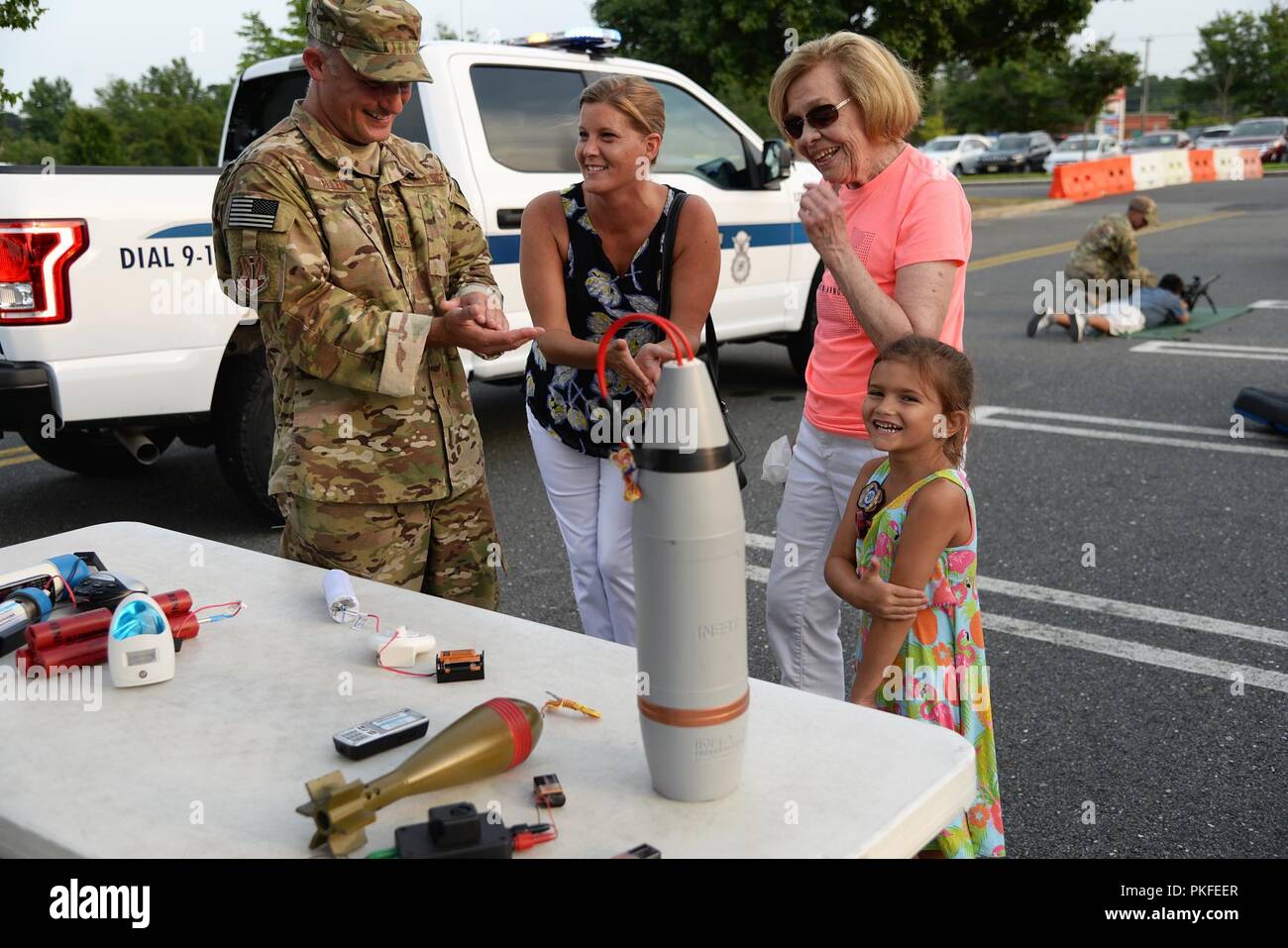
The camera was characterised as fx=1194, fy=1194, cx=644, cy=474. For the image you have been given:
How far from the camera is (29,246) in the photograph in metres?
4.18

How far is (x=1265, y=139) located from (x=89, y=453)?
45.6 meters

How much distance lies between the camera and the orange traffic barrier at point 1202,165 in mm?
33125

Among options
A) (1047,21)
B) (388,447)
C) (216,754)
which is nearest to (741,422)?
(388,447)

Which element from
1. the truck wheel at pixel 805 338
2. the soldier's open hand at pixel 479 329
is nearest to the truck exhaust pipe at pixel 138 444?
the soldier's open hand at pixel 479 329

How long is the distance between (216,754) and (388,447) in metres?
1.05

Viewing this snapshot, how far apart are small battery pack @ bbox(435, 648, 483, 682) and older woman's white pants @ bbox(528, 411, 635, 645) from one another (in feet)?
4.02

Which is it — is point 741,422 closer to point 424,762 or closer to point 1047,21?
point 424,762

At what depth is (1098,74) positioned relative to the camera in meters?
47.9

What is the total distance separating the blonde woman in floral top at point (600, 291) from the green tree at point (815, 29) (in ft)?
69.3

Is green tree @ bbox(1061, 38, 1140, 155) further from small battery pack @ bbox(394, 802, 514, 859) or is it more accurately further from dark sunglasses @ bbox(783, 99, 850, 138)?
small battery pack @ bbox(394, 802, 514, 859)

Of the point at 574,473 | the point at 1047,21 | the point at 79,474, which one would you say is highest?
the point at 1047,21

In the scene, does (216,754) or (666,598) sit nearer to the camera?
(666,598)

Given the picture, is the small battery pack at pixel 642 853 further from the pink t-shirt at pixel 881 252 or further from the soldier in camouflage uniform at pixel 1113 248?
the soldier in camouflage uniform at pixel 1113 248

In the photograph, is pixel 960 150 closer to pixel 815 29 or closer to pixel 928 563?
pixel 815 29
